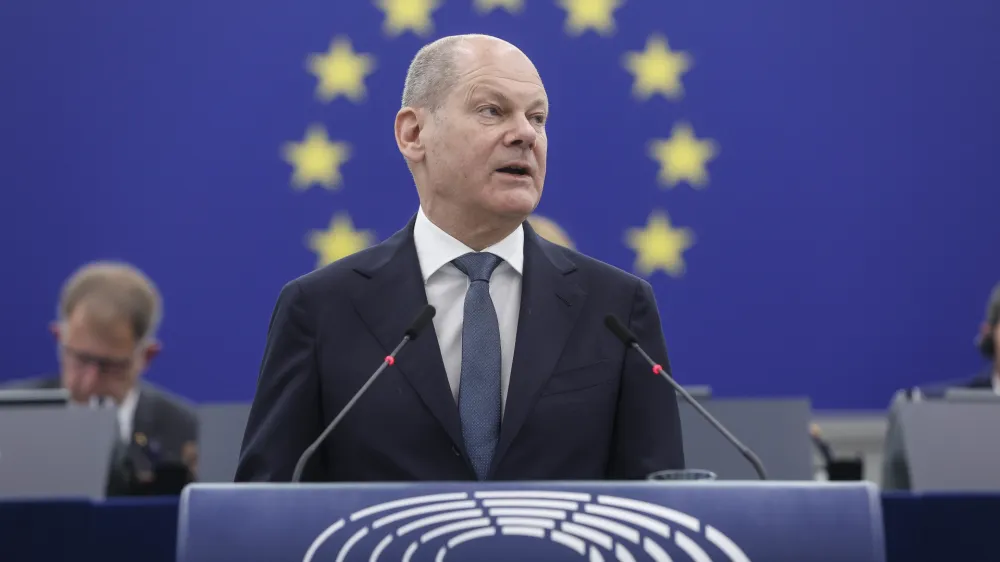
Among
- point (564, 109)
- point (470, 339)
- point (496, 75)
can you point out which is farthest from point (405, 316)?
point (564, 109)

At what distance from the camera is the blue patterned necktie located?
2.32 metres

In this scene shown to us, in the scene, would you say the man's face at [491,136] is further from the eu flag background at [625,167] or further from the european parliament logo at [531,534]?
the eu flag background at [625,167]

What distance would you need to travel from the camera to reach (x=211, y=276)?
5.74 meters

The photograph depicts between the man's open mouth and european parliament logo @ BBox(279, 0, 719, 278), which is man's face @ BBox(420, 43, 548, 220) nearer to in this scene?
the man's open mouth

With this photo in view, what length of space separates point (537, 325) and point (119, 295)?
2.97 meters

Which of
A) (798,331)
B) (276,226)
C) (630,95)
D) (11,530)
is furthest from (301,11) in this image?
(11,530)

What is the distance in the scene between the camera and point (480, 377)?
93.4 inches

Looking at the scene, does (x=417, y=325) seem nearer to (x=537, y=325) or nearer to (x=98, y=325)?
(x=537, y=325)

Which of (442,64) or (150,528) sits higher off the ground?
(442,64)

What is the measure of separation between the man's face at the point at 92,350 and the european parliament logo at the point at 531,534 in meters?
3.44

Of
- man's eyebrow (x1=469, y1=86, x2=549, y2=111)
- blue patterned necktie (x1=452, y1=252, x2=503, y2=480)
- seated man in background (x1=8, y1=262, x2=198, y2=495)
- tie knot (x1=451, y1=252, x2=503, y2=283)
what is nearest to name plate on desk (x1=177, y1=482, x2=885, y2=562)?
blue patterned necktie (x1=452, y1=252, x2=503, y2=480)

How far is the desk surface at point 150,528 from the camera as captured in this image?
2660 mm

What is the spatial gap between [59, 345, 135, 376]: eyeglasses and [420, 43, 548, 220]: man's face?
9.20 feet

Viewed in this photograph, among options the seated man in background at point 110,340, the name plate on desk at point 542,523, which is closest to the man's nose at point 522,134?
the name plate on desk at point 542,523
